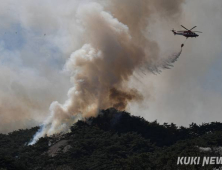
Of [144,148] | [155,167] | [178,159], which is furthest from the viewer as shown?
[144,148]

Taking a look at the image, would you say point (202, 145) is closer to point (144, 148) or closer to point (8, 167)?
point (144, 148)

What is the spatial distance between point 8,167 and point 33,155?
151 ft

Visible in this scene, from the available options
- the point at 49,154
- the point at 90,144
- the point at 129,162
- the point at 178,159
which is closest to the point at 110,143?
the point at 90,144

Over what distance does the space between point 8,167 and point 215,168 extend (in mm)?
62873

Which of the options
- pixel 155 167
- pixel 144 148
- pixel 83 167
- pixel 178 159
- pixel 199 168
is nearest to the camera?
pixel 199 168

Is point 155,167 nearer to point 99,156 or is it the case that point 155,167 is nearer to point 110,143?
point 99,156

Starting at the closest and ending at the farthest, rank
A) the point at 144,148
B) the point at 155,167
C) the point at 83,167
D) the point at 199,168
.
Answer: the point at 199,168 < the point at 155,167 < the point at 83,167 < the point at 144,148

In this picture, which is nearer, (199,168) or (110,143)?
(199,168)

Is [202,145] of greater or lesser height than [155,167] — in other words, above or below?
above

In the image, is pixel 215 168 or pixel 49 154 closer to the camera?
pixel 215 168

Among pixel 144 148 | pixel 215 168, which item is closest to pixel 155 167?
pixel 215 168

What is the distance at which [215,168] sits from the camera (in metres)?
121

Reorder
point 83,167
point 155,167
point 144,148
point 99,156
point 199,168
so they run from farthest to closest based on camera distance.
Answer: point 144,148
point 99,156
point 83,167
point 155,167
point 199,168

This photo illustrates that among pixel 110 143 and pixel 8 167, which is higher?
pixel 110 143
